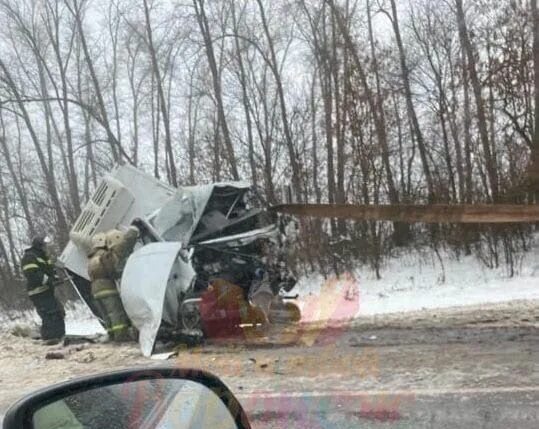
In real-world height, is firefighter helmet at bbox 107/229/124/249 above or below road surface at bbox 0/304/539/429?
above

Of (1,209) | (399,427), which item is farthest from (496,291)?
(1,209)

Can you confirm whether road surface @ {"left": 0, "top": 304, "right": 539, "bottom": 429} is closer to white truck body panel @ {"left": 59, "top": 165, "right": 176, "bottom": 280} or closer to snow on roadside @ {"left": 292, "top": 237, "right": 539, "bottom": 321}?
white truck body panel @ {"left": 59, "top": 165, "right": 176, "bottom": 280}

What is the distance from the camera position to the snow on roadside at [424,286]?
37.6 ft

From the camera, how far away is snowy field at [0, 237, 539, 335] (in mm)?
11508

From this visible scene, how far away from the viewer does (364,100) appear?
20797 millimetres

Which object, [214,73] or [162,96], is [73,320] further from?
[162,96]

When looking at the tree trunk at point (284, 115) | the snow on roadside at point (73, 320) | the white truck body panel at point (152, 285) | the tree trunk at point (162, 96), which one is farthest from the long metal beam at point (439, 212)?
the tree trunk at point (162, 96)

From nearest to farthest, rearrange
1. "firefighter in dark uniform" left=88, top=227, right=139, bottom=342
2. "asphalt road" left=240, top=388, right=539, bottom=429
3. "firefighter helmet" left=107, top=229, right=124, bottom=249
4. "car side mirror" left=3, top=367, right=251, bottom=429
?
"car side mirror" left=3, top=367, right=251, bottom=429 → "asphalt road" left=240, top=388, right=539, bottom=429 → "firefighter in dark uniform" left=88, top=227, right=139, bottom=342 → "firefighter helmet" left=107, top=229, right=124, bottom=249

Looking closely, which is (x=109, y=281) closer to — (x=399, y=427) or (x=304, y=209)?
(x=304, y=209)

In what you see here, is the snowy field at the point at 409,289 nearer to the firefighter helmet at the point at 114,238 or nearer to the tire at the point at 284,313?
the tire at the point at 284,313

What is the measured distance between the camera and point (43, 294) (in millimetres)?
10711

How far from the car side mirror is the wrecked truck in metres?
6.21

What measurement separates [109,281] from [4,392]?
2685 mm

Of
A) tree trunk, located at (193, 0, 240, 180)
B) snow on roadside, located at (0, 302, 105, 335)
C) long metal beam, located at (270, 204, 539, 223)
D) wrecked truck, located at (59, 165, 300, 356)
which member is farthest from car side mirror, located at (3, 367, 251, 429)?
tree trunk, located at (193, 0, 240, 180)
